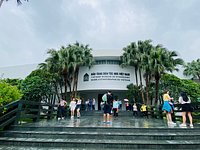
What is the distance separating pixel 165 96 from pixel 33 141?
5.52 meters

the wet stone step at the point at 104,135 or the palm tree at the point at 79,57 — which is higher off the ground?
the palm tree at the point at 79,57

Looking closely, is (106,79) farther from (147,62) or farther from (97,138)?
(97,138)

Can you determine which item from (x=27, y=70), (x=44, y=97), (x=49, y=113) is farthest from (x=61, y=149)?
(x=27, y=70)

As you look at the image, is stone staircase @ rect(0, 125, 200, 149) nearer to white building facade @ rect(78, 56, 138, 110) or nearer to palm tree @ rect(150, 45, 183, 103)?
palm tree @ rect(150, 45, 183, 103)

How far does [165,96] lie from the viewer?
7.16 m

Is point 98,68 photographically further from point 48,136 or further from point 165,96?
point 48,136

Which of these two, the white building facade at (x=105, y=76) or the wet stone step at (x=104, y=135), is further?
the white building facade at (x=105, y=76)

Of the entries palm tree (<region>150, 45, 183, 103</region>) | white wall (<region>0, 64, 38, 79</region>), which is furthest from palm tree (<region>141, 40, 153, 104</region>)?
white wall (<region>0, 64, 38, 79</region>)

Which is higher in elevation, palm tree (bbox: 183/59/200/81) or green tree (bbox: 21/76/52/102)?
palm tree (bbox: 183/59/200/81)

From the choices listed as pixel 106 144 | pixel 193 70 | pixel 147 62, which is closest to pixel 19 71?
pixel 147 62

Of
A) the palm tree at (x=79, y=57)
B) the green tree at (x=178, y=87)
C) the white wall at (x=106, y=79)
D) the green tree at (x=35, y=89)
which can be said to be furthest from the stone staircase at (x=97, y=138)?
the white wall at (x=106, y=79)

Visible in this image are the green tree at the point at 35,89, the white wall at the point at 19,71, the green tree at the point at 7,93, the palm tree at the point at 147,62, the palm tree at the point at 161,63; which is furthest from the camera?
the white wall at the point at 19,71

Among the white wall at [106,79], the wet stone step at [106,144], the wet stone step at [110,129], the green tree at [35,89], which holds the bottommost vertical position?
the wet stone step at [106,144]

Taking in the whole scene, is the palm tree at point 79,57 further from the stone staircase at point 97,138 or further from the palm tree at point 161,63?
the stone staircase at point 97,138
